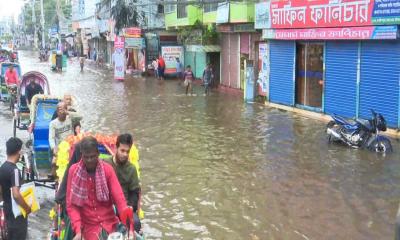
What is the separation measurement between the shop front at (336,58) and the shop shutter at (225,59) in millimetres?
7266

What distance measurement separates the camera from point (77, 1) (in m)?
82.6

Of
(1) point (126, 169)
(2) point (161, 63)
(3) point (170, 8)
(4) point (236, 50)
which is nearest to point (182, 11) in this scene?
(2) point (161, 63)

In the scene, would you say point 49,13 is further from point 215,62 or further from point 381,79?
point 381,79

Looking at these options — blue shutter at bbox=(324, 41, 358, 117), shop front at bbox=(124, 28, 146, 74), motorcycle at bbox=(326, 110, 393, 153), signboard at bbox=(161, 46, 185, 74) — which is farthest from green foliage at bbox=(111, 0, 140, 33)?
motorcycle at bbox=(326, 110, 393, 153)

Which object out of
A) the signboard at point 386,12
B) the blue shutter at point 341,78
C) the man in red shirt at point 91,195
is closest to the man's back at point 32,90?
the blue shutter at point 341,78

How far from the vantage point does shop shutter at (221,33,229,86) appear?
1120 inches

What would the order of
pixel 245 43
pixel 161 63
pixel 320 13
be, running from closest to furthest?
pixel 320 13
pixel 245 43
pixel 161 63

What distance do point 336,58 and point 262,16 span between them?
5083mm

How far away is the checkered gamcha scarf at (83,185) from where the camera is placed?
15.1 ft

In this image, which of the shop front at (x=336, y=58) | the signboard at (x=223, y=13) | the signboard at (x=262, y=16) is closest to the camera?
the shop front at (x=336, y=58)

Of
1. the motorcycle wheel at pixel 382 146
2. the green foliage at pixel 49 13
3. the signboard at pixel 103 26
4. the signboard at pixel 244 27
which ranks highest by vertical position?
the green foliage at pixel 49 13

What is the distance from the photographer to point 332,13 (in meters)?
16.5

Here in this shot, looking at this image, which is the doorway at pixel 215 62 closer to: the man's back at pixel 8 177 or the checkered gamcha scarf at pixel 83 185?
the man's back at pixel 8 177

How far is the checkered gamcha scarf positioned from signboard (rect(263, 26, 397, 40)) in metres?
11.2
